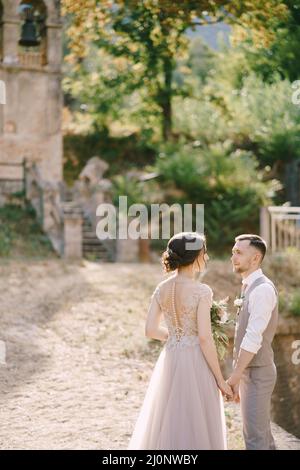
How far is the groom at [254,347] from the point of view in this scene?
4.92 m

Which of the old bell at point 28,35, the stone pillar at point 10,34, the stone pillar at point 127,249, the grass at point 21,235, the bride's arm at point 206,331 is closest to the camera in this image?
the bride's arm at point 206,331

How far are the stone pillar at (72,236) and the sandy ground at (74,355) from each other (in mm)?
931

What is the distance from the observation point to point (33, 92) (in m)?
20.9

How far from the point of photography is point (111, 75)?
76.8 ft

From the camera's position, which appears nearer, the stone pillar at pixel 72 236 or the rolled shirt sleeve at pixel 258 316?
the rolled shirt sleeve at pixel 258 316

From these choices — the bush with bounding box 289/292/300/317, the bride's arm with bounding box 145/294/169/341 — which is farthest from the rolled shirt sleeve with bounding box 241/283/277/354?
the bush with bounding box 289/292/300/317

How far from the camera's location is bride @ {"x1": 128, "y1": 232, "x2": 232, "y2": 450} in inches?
193

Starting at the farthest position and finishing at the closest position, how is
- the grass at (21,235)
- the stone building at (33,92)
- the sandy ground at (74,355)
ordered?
1. the stone building at (33,92)
2. the grass at (21,235)
3. the sandy ground at (74,355)

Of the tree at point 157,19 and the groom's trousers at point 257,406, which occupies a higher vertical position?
the tree at point 157,19

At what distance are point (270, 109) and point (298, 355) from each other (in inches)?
470

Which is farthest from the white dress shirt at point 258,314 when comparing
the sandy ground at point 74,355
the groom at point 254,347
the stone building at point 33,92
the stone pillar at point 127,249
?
the stone building at point 33,92

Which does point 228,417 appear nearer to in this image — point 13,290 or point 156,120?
point 13,290

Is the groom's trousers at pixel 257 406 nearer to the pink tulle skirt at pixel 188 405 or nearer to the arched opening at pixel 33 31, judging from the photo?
the pink tulle skirt at pixel 188 405

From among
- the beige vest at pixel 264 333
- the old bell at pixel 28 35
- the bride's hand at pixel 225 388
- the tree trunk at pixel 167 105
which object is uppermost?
the old bell at pixel 28 35
